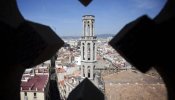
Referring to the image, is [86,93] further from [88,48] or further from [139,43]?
[88,48]

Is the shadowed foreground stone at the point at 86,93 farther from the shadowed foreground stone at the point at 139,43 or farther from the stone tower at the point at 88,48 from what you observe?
the stone tower at the point at 88,48

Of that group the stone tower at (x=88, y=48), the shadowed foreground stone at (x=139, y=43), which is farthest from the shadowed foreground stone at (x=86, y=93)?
the stone tower at (x=88, y=48)

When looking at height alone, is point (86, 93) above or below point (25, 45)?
below

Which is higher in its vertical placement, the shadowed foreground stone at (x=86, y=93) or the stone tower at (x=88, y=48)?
the stone tower at (x=88, y=48)

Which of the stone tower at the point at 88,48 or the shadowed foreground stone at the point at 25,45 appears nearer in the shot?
the shadowed foreground stone at the point at 25,45

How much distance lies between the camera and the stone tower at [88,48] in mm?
28781

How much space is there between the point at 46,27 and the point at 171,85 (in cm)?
55

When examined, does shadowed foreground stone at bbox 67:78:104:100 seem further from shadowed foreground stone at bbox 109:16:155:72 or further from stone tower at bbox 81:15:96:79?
stone tower at bbox 81:15:96:79

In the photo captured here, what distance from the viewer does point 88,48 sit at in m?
30.0

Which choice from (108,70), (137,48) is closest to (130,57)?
(137,48)

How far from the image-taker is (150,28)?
0.99 meters

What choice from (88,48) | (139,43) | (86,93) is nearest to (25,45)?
(86,93)

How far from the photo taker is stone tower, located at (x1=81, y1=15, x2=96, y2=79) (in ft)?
94.4

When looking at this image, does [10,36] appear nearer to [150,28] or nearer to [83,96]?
[83,96]
